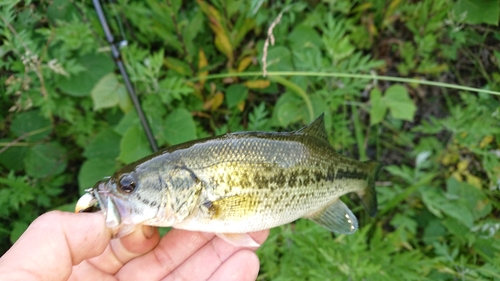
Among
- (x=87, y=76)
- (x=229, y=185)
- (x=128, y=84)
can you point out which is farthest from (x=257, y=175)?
(x=87, y=76)

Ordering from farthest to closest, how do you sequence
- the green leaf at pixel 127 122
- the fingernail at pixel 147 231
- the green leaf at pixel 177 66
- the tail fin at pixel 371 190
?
the green leaf at pixel 177 66
the green leaf at pixel 127 122
the tail fin at pixel 371 190
the fingernail at pixel 147 231

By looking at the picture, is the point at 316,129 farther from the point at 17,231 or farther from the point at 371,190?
the point at 17,231

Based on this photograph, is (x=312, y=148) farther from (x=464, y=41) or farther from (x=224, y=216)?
(x=464, y=41)

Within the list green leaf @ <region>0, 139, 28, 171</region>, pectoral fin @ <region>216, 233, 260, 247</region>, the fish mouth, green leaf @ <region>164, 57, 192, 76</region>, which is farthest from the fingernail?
green leaf @ <region>0, 139, 28, 171</region>

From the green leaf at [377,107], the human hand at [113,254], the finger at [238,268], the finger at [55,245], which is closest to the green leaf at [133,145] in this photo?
the human hand at [113,254]

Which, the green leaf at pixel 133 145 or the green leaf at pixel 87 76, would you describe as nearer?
the green leaf at pixel 133 145

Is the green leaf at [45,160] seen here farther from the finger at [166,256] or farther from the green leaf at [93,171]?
the finger at [166,256]
